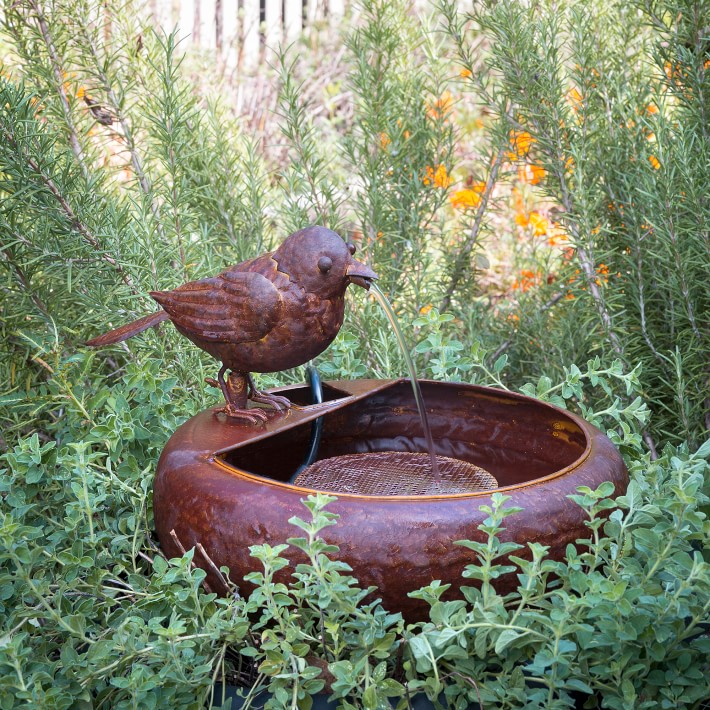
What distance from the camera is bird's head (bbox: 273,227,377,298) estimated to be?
132 cm

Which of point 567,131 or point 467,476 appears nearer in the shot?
point 467,476

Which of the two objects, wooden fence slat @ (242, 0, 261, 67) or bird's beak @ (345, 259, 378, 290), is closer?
bird's beak @ (345, 259, 378, 290)

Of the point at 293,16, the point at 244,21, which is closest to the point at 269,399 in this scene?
the point at 244,21

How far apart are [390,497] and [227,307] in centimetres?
42

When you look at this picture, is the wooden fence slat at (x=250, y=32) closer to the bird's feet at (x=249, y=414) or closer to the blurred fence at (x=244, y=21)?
the blurred fence at (x=244, y=21)

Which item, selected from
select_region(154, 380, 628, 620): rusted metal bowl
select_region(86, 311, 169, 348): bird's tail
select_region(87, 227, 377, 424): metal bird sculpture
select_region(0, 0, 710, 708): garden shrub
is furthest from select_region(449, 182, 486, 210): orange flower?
select_region(86, 311, 169, 348): bird's tail

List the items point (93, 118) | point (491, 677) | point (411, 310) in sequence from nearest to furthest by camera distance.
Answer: point (491, 677) < point (93, 118) < point (411, 310)

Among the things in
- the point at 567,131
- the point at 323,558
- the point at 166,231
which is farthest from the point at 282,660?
the point at 567,131

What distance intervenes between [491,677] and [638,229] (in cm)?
113

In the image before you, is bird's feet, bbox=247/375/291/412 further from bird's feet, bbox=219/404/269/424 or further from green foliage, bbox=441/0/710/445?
green foliage, bbox=441/0/710/445

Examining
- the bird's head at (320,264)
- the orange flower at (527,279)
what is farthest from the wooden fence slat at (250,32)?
the bird's head at (320,264)

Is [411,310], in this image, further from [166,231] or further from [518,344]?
[166,231]

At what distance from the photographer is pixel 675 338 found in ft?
6.31

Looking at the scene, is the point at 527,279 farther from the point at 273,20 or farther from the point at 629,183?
the point at 273,20
